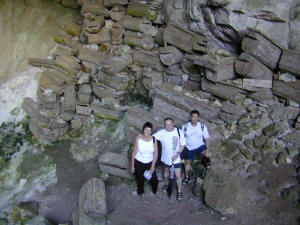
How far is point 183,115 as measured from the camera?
273 inches

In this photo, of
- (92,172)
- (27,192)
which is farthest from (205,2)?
(27,192)

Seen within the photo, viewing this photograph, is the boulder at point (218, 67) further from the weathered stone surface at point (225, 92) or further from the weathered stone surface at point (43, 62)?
the weathered stone surface at point (43, 62)

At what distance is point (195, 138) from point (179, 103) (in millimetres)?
1083

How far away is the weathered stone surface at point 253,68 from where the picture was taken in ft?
21.7

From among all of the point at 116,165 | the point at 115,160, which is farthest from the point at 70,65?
the point at 116,165

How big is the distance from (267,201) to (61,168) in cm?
540

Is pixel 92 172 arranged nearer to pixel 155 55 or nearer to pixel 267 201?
pixel 155 55

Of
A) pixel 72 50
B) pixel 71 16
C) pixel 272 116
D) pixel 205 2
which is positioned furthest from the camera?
pixel 71 16

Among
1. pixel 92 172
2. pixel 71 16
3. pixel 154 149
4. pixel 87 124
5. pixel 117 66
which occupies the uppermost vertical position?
pixel 71 16

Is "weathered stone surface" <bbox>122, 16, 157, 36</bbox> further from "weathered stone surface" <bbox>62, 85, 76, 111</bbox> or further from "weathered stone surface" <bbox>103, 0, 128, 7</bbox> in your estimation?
"weathered stone surface" <bbox>62, 85, 76, 111</bbox>

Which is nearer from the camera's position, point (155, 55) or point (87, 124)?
point (155, 55)

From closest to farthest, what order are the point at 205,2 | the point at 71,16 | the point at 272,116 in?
1. the point at 272,116
2. the point at 205,2
3. the point at 71,16

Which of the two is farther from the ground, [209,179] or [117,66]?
[117,66]

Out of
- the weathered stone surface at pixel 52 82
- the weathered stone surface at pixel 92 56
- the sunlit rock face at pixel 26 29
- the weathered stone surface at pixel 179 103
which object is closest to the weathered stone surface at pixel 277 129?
the weathered stone surface at pixel 179 103
